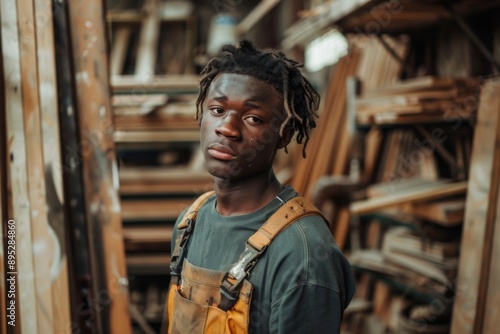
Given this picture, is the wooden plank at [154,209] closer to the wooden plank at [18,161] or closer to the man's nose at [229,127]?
the wooden plank at [18,161]

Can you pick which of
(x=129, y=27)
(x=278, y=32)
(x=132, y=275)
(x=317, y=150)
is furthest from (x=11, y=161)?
(x=278, y=32)

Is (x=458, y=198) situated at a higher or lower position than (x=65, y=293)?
higher

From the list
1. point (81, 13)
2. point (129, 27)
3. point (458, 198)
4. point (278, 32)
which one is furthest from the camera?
point (278, 32)

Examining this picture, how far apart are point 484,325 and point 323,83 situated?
3.44 meters

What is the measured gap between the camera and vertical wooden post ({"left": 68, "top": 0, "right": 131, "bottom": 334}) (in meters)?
2.22

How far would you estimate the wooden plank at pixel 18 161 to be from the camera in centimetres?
198

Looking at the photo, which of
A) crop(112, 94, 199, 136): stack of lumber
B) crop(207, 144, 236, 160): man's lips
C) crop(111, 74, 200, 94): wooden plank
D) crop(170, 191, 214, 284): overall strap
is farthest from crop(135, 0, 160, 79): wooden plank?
crop(207, 144, 236, 160): man's lips

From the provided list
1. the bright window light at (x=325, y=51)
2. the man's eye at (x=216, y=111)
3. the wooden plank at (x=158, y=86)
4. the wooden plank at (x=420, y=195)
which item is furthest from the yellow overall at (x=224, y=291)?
the bright window light at (x=325, y=51)

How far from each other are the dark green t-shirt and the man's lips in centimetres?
19

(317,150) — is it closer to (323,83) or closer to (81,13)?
(323,83)

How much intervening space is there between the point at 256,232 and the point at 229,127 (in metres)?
0.30

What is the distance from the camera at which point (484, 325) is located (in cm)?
226

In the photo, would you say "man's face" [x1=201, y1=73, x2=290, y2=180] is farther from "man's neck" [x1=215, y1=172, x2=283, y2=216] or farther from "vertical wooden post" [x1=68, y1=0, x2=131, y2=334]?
"vertical wooden post" [x1=68, y1=0, x2=131, y2=334]

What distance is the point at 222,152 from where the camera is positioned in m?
1.45
